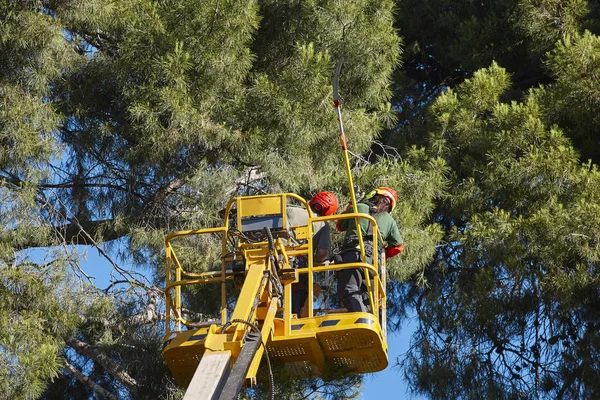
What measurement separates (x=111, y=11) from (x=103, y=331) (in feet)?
9.13

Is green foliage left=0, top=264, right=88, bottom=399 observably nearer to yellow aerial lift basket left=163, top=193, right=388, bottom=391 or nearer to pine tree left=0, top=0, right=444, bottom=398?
pine tree left=0, top=0, right=444, bottom=398

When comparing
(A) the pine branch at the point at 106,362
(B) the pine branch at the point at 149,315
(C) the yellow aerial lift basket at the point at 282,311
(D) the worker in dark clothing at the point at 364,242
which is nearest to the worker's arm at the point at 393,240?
(D) the worker in dark clothing at the point at 364,242

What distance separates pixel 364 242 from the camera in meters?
8.35

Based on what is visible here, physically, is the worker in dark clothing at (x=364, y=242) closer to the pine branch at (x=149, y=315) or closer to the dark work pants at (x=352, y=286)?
the dark work pants at (x=352, y=286)

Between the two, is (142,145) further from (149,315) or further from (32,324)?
(32,324)

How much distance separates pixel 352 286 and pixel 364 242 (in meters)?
0.38

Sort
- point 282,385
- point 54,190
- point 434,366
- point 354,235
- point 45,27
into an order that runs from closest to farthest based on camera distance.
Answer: point 354,235, point 282,385, point 45,27, point 54,190, point 434,366

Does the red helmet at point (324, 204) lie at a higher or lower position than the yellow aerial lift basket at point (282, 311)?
higher

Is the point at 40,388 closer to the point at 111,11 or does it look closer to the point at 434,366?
the point at 111,11

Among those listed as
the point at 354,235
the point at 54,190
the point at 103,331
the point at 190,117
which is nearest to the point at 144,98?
the point at 190,117

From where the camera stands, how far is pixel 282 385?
30.1 ft

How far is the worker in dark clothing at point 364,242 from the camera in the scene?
8.11m

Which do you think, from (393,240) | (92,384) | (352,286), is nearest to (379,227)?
(393,240)

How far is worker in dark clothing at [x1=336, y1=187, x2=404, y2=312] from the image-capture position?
811cm
